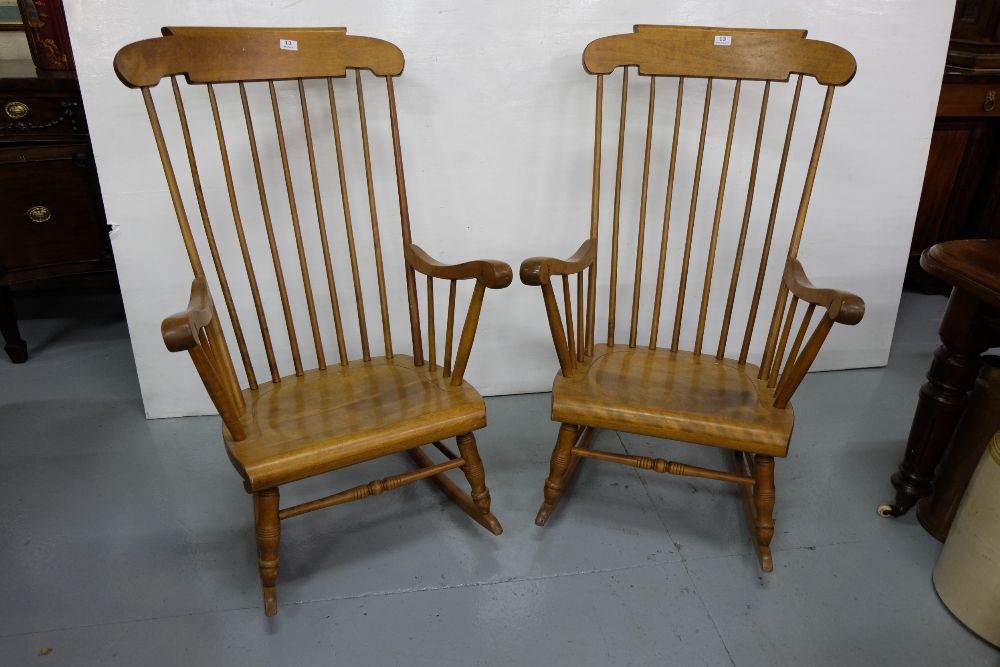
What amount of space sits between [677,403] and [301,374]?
858 mm

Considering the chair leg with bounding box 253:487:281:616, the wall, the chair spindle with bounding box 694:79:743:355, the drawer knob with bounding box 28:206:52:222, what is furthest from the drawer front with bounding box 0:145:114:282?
the chair spindle with bounding box 694:79:743:355

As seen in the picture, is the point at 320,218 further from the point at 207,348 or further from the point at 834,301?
the point at 834,301

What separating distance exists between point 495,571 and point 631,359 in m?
0.59

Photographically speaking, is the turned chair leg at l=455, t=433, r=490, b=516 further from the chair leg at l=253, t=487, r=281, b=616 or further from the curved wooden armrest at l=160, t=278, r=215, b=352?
the curved wooden armrest at l=160, t=278, r=215, b=352

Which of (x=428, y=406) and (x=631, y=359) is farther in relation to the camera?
(x=631, y=359)

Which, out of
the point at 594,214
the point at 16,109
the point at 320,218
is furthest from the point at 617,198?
the point at 16,109

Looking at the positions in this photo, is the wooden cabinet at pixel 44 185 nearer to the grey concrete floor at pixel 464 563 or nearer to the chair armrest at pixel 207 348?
the grey concrete floor at pixel 464 563

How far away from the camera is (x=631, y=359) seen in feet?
5.68

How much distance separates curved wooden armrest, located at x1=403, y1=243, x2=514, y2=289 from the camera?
139 centimetres

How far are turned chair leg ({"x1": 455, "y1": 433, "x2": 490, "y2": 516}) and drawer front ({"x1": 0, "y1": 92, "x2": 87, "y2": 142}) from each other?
5.23 feet

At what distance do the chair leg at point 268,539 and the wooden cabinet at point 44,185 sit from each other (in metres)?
1.36

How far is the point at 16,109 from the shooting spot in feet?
6.87

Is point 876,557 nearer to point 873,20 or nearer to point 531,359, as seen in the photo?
point 531,359

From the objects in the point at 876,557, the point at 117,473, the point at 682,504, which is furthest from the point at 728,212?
the point at 117,473
